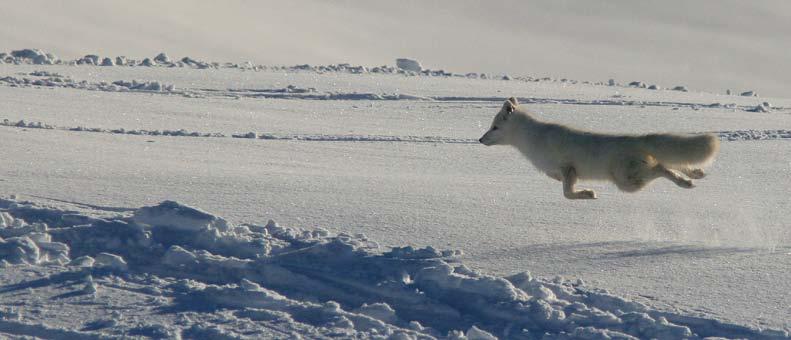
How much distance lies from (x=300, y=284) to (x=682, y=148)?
266 centimetres

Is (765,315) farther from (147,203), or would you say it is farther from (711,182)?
(711,182)

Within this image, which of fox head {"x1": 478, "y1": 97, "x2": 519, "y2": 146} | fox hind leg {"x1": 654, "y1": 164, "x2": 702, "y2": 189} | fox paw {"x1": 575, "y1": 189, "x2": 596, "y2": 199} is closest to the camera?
fox hind leg {"x1": 654, "y1": 164, "x2": 702, "y2": 189}

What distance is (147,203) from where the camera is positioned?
256 inches

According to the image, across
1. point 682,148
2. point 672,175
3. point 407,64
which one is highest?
point 407,64

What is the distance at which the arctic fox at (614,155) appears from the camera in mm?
6363

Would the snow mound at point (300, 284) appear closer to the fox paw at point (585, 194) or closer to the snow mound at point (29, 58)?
the fox paw at point (585, 194)

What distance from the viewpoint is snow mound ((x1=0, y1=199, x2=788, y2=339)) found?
14.6 ft

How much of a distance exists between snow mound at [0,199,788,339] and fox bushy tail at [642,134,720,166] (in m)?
1.72

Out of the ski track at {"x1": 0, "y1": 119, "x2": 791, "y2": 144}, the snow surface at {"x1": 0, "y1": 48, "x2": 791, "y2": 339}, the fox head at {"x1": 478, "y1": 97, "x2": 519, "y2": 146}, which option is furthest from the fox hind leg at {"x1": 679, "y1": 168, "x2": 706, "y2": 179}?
the ski track at {"x1": 0, "y1": 119, "x2": 791, "y2": 144}

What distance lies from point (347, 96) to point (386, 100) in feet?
2.29

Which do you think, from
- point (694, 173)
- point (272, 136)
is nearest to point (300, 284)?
point (694, 173)

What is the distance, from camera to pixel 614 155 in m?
6.56

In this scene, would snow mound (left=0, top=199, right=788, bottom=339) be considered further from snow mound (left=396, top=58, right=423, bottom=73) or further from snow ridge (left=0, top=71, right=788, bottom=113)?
snow mound (left=396, top=58, right=423, bottom=73)

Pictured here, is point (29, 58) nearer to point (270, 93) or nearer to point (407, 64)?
point (270, 93)
